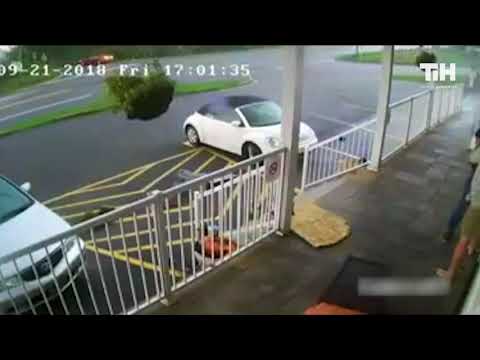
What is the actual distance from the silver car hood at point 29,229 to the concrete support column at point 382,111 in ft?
9.21

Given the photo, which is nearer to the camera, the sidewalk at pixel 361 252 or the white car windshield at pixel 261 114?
the sidewalk at pixel 361 252

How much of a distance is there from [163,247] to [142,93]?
2.71 feet

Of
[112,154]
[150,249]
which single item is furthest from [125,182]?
[150,249]

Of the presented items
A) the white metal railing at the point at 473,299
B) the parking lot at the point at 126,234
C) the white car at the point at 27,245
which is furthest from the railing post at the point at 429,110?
the white car at the point at 27,245

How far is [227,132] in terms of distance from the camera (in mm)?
4438

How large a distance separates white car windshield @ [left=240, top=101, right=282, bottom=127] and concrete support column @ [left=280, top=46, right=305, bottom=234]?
5.44 feet

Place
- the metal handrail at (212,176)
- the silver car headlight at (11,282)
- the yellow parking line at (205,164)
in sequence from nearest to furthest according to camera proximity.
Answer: the silver car headlight at (11,282) → the metal handrail at (212,176) → the yellow parking line at (205,164)

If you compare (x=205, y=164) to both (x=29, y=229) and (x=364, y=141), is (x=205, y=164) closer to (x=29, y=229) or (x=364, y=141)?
(x=364, y=141)

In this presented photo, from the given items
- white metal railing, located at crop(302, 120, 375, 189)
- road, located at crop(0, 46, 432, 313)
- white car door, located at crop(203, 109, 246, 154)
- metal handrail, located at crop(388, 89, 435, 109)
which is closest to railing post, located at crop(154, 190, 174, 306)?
road, located at crop(0, 46, 432, 313)

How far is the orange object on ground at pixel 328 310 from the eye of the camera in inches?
88.1

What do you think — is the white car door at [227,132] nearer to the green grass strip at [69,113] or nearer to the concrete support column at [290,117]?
the concrete support column at [290,117]

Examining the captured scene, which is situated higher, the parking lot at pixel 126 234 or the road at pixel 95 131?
the road at pixel 95 131

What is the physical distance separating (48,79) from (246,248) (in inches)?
60.5
